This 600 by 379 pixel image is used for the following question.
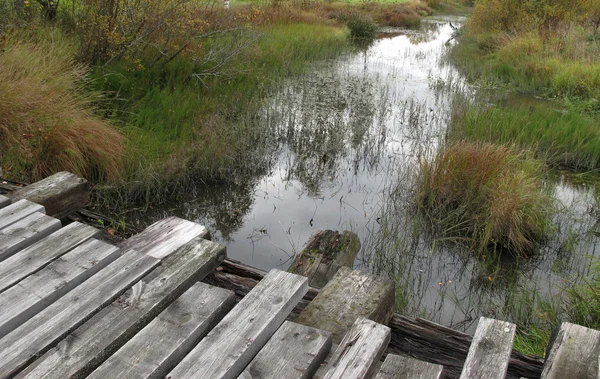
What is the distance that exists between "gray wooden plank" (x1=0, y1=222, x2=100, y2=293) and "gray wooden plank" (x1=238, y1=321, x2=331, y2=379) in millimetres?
1057

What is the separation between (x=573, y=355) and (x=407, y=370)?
623mm

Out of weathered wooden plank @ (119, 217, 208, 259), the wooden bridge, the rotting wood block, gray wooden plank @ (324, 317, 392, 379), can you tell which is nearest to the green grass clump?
the rotting wood block

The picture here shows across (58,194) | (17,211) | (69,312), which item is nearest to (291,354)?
(69,312)

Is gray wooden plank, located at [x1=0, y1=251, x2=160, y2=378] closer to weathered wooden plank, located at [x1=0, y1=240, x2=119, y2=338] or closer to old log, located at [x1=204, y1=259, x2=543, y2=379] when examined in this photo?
weathered wooden plank, located at [x1=0, y1=240, x2=119, y2=338]

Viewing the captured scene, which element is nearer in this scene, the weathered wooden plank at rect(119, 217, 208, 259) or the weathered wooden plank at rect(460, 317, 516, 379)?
the weathered wooden plank at rect(460, 317, 516, 379)

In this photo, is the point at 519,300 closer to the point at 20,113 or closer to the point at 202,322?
the point at 202,322

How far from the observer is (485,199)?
530 cm

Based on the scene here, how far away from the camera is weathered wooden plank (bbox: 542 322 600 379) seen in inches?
73.5

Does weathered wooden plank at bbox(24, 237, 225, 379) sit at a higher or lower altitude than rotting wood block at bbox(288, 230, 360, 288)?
higher

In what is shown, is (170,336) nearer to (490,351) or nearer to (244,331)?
(244,331)

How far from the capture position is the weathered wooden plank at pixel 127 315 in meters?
1.76

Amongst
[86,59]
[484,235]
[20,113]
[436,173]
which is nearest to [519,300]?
[484,235]

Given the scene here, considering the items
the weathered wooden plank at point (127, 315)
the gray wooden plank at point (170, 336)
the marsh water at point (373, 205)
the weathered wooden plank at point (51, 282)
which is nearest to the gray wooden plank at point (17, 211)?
the weathered wooden plank at point (51, 282)

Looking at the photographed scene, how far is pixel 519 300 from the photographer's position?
13.2 ft
